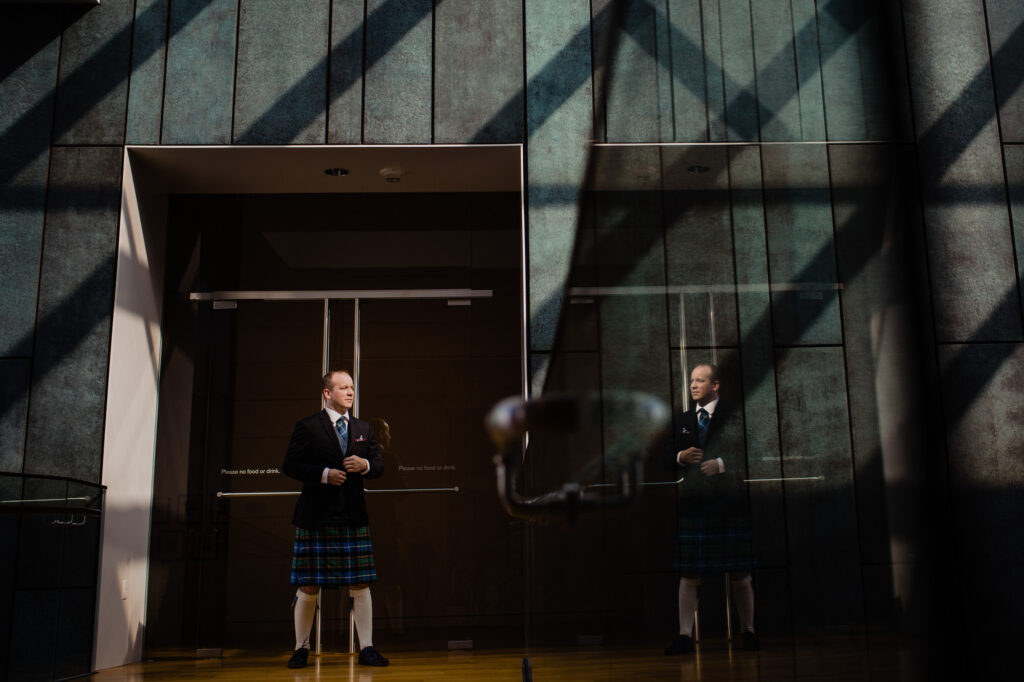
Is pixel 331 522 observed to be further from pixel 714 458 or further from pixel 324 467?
pixel 714 458

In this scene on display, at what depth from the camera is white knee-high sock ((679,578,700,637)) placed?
1.02m

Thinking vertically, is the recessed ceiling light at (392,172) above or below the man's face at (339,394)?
above

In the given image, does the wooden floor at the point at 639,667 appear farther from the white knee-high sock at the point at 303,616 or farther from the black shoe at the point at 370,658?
the white knee-high sock at the point at 303,616

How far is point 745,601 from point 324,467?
13.2 feet

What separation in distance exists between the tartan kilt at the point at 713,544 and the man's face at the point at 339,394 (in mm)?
4058

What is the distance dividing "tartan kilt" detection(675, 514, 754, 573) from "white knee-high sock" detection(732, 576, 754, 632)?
15mm

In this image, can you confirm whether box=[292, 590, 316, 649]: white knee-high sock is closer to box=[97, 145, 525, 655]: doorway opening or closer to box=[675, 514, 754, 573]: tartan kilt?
box=[97, 145, 525, 655]: doorway opening

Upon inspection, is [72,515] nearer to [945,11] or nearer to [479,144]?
[479,144]

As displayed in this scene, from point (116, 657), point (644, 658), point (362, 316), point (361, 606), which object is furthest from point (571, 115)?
point (644, 658)

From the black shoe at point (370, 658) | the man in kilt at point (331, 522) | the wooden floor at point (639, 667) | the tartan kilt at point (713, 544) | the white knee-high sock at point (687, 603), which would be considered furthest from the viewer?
the man in kilt at point (331, 522)

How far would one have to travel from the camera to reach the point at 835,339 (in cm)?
79

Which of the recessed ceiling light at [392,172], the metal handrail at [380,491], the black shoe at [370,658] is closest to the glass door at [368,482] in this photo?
the metal handrail at [380,491]

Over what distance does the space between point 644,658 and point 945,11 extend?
0.88m

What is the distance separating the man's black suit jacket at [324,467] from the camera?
4.67 meters
